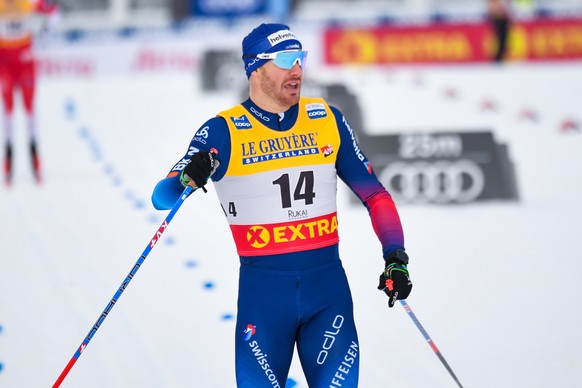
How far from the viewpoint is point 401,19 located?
858 inches

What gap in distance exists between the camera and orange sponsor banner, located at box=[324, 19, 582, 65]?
21312 mm

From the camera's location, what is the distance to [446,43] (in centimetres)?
2159

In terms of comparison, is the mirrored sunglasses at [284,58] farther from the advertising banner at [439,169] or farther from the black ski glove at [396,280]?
the advertising banner at [439,169]

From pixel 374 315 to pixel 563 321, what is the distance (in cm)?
126

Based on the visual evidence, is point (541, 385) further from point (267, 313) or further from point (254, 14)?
point (254, 14)

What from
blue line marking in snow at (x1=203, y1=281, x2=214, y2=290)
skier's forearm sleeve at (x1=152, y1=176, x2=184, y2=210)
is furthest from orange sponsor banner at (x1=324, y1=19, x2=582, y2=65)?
skier's forearm sleeve at (x1=152, y1=176, x2=184, y2=210)

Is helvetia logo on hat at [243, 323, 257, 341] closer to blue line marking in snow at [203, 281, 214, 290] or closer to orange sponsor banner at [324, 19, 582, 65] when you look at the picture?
blue line marking in snow at [203, 281, 214, 290]

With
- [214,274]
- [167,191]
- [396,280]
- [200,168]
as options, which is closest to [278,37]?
[200,168]

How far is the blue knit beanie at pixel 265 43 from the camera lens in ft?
13.1

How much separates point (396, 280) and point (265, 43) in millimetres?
1072

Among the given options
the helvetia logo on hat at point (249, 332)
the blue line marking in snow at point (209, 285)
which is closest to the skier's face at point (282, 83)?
the helvetia logo on hat at point (249, 332)

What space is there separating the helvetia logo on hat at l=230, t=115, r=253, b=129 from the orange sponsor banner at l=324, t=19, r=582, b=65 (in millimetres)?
17693

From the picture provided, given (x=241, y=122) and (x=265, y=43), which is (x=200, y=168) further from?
(x=265, y=43)

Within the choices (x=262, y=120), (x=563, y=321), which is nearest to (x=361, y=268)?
(x=563, y=321)
